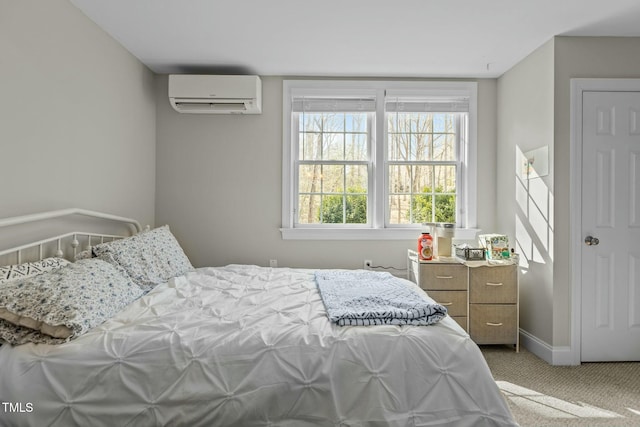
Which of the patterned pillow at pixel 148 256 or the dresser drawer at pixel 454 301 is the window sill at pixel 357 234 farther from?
the patterned pillow at pixel 148 256

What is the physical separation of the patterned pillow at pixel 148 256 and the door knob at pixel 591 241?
3.02 m

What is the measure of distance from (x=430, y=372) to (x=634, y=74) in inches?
114

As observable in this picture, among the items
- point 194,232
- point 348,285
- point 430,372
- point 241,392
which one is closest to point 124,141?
point 194,232

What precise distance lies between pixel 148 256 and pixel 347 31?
82.8 inches

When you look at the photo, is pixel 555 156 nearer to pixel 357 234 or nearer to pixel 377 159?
pixel 377 159

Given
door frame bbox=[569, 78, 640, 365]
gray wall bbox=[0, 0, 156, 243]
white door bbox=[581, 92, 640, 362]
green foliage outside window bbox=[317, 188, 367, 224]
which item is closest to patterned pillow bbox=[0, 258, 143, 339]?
gray wall bbox=[0, 0, 156, 243]

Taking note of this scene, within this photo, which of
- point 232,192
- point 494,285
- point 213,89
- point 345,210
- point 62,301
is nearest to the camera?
point 62,301

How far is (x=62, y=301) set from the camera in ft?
5.07

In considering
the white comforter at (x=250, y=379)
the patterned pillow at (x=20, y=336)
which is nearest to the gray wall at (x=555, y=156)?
the white comforter at (x=250, y=379)

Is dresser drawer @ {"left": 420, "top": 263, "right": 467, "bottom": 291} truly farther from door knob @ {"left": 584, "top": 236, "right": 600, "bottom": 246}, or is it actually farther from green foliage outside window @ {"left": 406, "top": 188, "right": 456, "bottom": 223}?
door knob @ {"left": 584, "top": 236, "right": 600, "bottom": 246}

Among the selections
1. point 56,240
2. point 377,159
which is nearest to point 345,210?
point 377,159

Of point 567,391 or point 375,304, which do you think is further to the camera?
point 567,391

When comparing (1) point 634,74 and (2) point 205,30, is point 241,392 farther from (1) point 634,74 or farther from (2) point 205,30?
(1) point 634,74

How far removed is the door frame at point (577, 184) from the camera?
2768 millimetres
